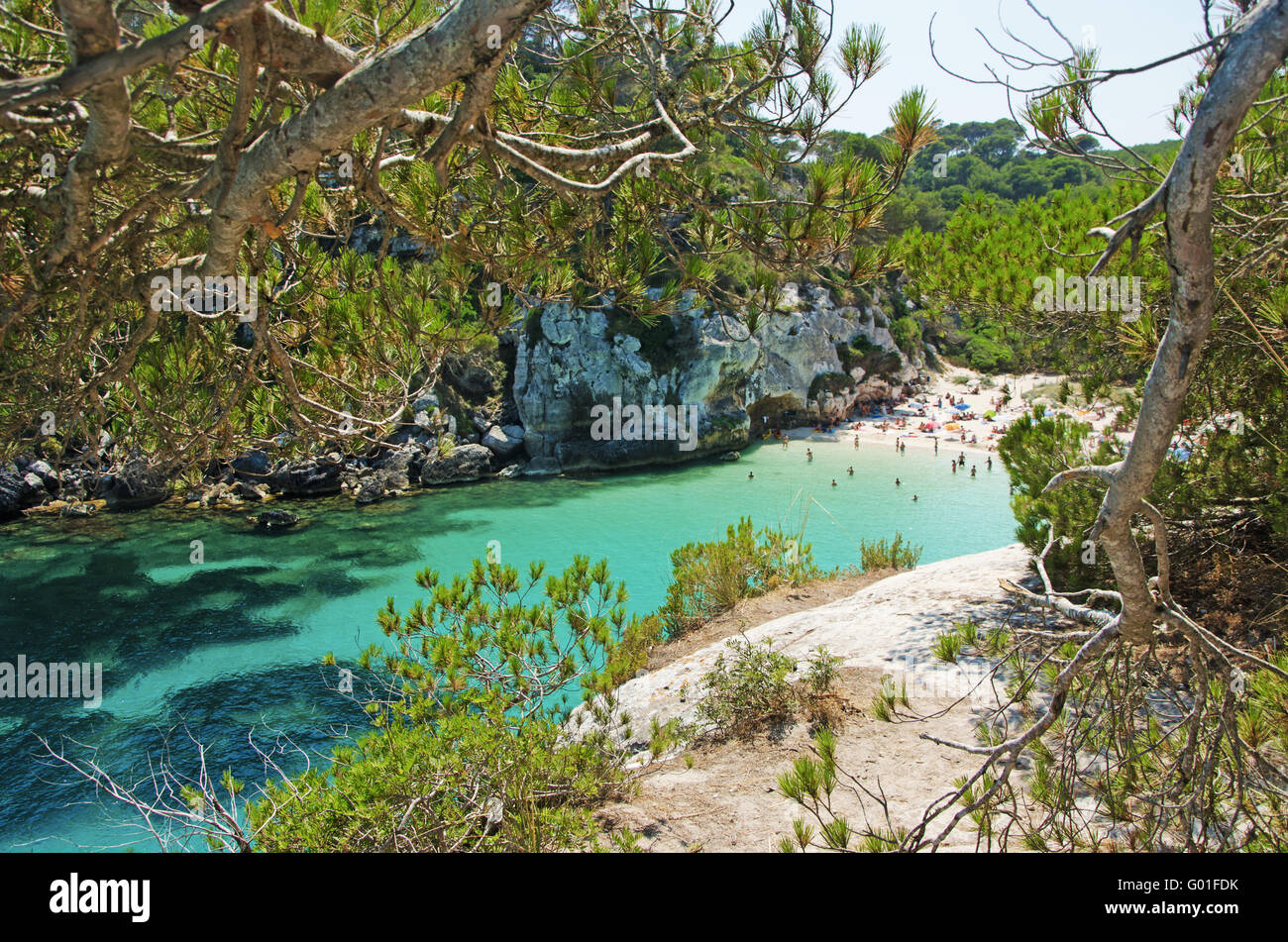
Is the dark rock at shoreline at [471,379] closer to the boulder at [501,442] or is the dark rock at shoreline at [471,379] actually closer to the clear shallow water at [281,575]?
the boulder at [501,442]

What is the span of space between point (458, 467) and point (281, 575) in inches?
376

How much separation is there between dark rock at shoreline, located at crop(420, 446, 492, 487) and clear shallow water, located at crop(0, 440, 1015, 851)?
1036 millimetres

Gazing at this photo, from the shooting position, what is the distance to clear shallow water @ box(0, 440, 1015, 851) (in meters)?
9.32

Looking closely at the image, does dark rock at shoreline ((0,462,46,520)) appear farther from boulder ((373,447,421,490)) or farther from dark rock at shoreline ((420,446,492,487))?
dark rock at shoreline ((420,446,492,487))

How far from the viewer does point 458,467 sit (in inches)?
986

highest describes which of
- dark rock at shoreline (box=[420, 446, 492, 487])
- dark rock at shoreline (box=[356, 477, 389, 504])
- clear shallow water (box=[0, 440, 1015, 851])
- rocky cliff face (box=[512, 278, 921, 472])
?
rocky cliff face (box=[512, 278, 921, 472])

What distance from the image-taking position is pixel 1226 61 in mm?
1354

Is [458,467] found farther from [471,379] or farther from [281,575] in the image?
[281,575]

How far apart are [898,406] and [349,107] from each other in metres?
36.7

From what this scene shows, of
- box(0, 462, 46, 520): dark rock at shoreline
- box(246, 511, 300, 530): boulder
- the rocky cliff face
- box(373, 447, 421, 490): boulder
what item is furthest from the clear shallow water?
the rocky cliff face

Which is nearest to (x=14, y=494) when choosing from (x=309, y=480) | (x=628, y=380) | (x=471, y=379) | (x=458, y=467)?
(x=309, y=480)
